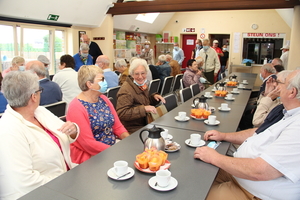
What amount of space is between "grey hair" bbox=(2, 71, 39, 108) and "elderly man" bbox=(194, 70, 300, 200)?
109 centimetres

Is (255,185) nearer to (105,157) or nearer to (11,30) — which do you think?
(105,157)

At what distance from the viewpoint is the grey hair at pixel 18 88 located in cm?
149

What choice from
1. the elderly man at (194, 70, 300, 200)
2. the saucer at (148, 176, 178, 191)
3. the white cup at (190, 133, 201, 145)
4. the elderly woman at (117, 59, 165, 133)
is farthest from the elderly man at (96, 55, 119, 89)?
the saucer at (148, 176, 178, 191)

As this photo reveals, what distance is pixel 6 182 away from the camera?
1358 millimetres

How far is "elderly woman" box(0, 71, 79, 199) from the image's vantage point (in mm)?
1362

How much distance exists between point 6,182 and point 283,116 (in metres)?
1.63

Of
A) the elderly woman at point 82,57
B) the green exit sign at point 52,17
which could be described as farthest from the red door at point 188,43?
the elderly woman at point 82,57

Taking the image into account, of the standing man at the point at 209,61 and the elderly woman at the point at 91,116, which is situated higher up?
the standing man at the point at 209,61

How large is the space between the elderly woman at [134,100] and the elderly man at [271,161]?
1.10 m

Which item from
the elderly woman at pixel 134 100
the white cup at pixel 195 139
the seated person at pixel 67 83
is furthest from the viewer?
the seated person at pixel 67 83

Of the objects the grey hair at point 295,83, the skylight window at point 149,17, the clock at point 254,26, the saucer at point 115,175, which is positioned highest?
the skylight window at point 149,17

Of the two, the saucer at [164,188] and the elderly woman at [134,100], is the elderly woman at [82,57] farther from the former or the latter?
the saucer at [164,188]

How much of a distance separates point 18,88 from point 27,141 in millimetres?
311

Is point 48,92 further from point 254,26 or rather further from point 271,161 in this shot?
point 254,26
